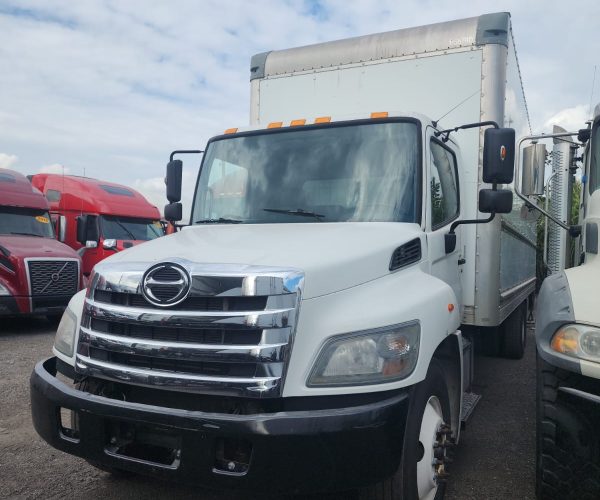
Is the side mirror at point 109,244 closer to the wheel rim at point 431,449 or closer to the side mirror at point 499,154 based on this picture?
the side mirror at point 499,154

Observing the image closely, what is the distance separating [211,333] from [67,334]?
3.50 feet

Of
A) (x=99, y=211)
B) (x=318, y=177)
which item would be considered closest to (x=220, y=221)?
(x=318, y=177)

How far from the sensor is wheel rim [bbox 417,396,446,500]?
9.06 feet

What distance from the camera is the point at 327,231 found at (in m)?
3.17

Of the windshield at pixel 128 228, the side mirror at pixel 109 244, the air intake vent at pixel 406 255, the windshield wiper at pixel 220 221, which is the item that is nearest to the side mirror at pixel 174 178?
the windshield wiper at pixel 220 221

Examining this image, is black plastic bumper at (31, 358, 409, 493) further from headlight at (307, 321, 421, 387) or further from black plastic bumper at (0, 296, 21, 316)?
black plastic bumper at (0, 296, 21, 316)

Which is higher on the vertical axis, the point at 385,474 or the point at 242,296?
the point at 242,296

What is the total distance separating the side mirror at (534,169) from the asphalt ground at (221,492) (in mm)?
1957

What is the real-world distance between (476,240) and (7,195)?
833 cm

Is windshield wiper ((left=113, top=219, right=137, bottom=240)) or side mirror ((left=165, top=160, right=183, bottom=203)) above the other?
side mirror ((left=165, top=160, right=183, bottom=203))

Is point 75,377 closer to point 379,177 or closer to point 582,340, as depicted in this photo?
point 379,177

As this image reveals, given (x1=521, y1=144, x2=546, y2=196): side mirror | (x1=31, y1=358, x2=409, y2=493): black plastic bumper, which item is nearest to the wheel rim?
(x1=31, y1=358, x2=409, y2=493): black plastic bumper

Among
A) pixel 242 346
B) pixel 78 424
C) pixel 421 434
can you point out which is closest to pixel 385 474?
pixel 421 434

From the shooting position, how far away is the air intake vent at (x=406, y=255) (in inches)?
119
